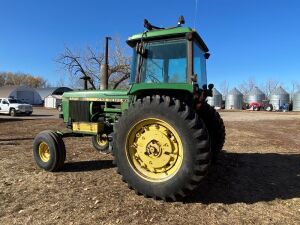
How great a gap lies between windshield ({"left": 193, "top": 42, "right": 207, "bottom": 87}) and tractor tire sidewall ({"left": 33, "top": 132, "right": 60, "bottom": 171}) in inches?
125

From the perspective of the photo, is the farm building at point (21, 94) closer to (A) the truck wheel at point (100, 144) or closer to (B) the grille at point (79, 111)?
(A) the truck wheel at point (100, 144)

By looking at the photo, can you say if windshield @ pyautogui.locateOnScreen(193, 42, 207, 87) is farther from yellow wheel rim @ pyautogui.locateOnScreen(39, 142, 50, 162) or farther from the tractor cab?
yellow wheel rim @ pyautogui.locateOnScreen(39, 142, 50, 162)

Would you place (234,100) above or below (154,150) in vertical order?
above

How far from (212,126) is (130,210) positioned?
2930mm

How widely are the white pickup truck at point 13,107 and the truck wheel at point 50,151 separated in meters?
Answer: 28.0

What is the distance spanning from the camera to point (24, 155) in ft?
29.5

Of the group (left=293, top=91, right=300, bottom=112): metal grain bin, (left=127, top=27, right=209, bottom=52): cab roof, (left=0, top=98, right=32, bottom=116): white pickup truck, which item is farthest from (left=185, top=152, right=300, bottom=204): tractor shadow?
(left=293, top=91, right=300, bottom=112): metal grain bin

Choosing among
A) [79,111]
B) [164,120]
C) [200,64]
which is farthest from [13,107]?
[164,120]

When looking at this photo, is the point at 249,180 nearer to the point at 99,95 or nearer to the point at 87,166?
the point at 87,166

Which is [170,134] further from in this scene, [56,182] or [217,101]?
[217,101]

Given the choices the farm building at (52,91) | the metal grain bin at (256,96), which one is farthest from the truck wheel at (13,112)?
the metal grain bin at (256,96)

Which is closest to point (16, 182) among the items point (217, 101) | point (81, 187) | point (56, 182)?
point (56, 182)

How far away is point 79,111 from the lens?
8250mm

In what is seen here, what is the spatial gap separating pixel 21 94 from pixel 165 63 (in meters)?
62.1
